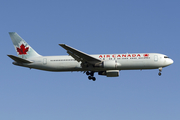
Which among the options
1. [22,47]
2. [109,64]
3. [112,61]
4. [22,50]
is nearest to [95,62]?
[109,64]

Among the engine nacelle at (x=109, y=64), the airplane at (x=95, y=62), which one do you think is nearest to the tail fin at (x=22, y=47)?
the airplane at (x=95, y=62)

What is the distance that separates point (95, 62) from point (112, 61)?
252 centimetres

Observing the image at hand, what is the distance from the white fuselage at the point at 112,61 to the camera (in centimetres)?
4356

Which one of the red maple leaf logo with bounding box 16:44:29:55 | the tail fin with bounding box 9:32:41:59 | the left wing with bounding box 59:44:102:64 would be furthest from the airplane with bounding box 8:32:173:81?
the red maple leaf logo with bounding box 16:44:29:55

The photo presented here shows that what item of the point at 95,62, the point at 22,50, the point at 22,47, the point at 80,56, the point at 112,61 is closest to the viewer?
the point at 80,56

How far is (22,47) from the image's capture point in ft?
160

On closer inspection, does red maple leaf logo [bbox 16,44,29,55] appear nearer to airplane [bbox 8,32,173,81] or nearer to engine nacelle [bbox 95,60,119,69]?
airplane [bbox 8,32,173,81]

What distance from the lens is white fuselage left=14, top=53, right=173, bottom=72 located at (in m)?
43.6

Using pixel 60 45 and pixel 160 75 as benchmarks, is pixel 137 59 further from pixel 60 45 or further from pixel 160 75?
pixel 60 45

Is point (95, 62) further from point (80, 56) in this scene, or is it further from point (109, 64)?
point (80, 56)

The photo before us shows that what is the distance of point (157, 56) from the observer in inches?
1736

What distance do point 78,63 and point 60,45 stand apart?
255 inches

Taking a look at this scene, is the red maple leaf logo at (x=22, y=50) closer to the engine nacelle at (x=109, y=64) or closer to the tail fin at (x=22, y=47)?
the tail fin at (x=22, y=47)

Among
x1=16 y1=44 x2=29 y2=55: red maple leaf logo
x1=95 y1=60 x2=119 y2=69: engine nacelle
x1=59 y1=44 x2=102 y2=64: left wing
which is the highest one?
x1=16 y1=44 x2=29 y2=55: red maple leaf logo
